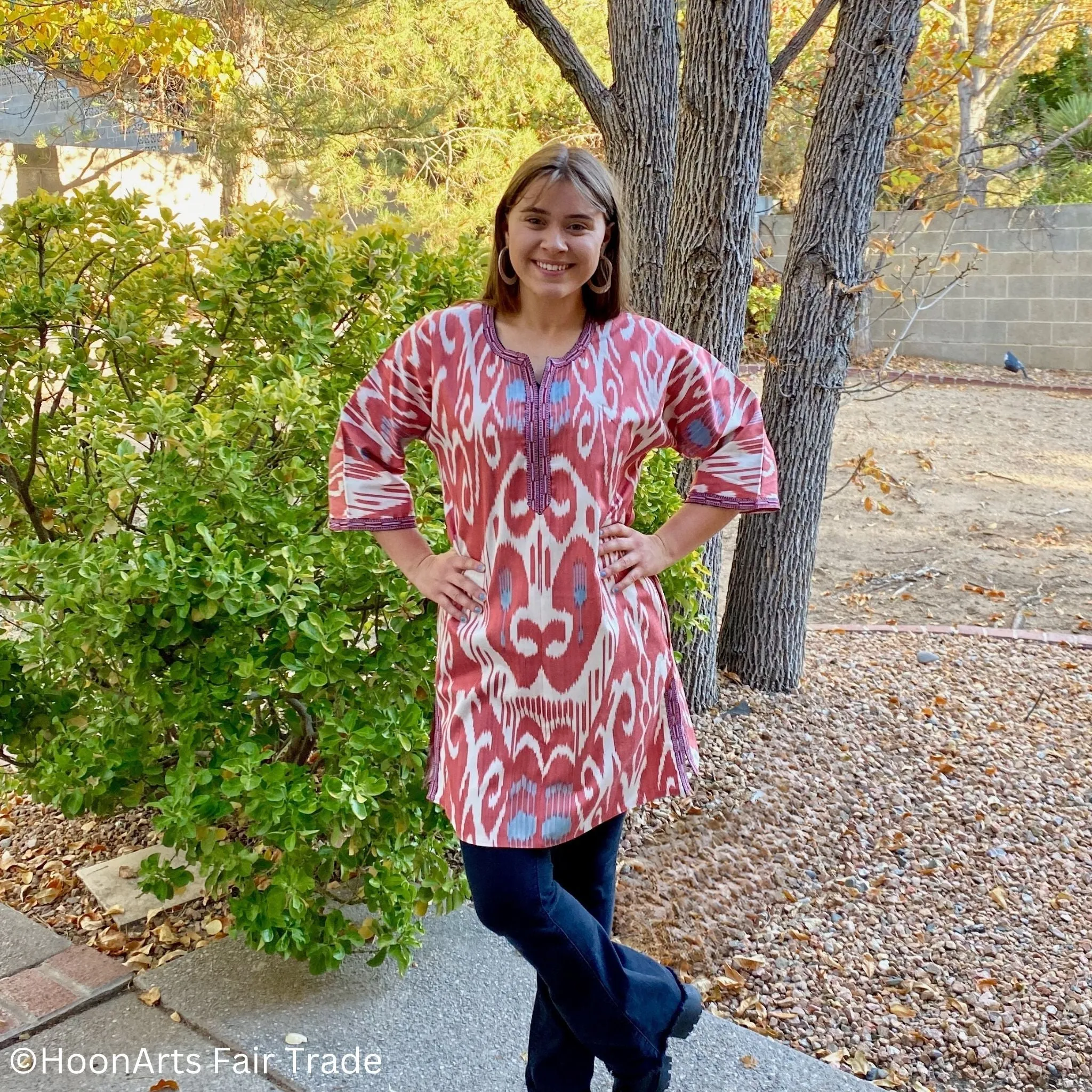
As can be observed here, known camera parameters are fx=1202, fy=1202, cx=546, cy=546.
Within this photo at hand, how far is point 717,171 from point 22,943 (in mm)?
3147

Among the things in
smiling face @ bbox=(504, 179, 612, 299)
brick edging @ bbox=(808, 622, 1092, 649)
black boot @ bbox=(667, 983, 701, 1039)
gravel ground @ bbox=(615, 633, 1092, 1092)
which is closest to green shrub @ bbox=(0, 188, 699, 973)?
black boot @ bbox=(667, 983, 701, 1039)

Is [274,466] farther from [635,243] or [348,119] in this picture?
[348,119]

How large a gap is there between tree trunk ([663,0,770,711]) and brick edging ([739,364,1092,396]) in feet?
30.4

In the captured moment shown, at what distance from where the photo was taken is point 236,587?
2582 mm

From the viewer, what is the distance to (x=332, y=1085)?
8.23 feet

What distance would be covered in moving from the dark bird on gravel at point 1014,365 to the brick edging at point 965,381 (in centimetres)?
42

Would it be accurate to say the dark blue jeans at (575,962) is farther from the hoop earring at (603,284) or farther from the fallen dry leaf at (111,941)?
the fallen dry leaf at (111,941)

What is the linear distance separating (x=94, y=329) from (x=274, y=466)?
81cm

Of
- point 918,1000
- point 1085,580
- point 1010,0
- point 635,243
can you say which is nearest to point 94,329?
point 635,243

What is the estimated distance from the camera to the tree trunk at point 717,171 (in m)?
4.01

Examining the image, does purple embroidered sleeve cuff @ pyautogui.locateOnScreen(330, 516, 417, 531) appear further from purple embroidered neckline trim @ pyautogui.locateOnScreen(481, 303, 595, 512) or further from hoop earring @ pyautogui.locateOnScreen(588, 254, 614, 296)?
hoop earring @ pyautogui.locateOnScreen(588, 254, 614, 296)

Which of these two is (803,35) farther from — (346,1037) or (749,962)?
(346,1037)

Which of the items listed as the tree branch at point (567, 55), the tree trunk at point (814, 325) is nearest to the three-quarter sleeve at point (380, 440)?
the tree branch at point (567, 55)

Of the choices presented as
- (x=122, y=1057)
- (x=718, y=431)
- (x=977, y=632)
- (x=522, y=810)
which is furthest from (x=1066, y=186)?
(x=122, y=1057)
